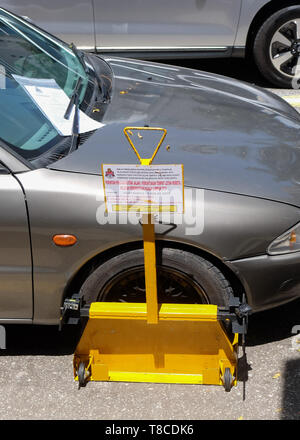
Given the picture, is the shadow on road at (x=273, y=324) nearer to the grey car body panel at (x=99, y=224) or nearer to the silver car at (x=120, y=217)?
the silver car at (x=120, y=217)

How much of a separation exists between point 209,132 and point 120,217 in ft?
2.52

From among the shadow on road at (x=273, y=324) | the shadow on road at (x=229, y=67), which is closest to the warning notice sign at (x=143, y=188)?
the shadow on road at (x=273, y=324)

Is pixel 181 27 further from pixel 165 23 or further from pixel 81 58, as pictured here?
pixel 81 58

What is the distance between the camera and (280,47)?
20.8 feet

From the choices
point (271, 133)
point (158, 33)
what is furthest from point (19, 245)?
point (158, 33)

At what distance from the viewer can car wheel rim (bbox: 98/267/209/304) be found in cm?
286

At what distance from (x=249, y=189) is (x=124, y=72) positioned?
59.5 inches

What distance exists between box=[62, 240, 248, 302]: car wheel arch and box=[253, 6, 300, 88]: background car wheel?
3980 millimetres

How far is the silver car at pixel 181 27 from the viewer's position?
6145mm

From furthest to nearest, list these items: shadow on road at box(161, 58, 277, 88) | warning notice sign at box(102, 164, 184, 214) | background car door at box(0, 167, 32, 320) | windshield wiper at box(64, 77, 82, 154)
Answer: shadow on road at box(161, 58, 277, 88) < windshield wiper at box(64, 77, 82, 154) < background car door at box(0, 167, 32, 320) < warning notice sign at box(102, 164, 184, 214)

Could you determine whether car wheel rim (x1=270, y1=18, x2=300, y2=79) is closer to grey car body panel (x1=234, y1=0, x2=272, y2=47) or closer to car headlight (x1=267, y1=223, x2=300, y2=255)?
grey car body panel (x1=234, y1=0, x2=272, y2=47)

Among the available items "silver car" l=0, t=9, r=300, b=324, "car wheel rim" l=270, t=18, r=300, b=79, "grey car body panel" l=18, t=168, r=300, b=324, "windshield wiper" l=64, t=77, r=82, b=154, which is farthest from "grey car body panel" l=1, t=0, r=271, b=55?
"grey car body panel" l=18, t=168, r=300, b=324

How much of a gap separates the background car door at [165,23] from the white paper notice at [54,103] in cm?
311
